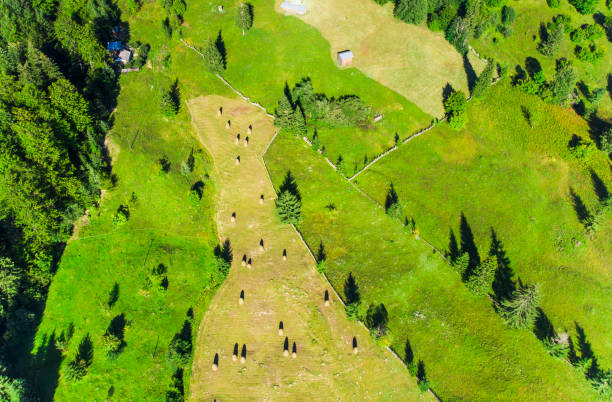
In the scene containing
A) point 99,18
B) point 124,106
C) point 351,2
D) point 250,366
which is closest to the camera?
point 250,366

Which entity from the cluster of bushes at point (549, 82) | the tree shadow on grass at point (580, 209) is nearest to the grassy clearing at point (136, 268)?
the tree shadow on grass at point (580, 209)

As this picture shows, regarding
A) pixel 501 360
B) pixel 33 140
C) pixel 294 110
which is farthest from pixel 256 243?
pixel 501 360

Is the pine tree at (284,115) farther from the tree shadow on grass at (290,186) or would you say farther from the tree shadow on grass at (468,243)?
the tree shadow on grass at (468,243)

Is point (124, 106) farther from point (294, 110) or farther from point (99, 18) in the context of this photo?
point (294, 110)

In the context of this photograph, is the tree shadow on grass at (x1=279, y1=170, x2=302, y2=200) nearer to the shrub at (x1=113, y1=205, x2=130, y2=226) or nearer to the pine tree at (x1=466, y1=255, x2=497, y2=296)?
the shrub at (x1=113, y1=205, x2=130, y2=226)

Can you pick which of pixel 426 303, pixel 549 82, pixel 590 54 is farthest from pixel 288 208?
pixel 590 54

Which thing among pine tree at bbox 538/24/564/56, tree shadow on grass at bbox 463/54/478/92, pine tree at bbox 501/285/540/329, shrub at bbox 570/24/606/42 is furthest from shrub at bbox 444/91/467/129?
shrub at bbox 570/24/606/42

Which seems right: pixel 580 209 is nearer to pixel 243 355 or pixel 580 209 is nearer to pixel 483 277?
pixel 483 277
